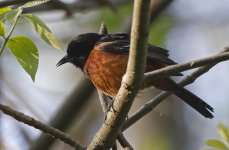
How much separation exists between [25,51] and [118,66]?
4.80 feet

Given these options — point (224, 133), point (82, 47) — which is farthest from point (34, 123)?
point (82, 47)

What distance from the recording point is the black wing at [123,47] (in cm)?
345

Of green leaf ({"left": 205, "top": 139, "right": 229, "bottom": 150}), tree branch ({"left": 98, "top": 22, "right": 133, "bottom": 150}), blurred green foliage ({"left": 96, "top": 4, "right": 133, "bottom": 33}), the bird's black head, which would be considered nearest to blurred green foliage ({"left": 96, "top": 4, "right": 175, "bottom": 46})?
blurred green foliage ({"left": 96, "top": 4, "right": 133, "bottom": 33})

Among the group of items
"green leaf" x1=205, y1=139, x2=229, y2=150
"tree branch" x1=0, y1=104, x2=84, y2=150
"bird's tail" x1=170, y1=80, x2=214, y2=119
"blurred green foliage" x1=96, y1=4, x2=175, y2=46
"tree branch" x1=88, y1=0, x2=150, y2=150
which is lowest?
"blurred green foliage" x1=96, y1=4, x2=175, y2=46

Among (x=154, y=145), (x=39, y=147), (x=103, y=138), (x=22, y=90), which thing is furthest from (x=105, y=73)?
(x=154, y=145)

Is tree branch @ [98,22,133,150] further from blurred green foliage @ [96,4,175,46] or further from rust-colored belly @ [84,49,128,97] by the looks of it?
blurred green foliage @ [96,4,175,46]

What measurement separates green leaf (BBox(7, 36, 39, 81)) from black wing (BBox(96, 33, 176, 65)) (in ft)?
4.45

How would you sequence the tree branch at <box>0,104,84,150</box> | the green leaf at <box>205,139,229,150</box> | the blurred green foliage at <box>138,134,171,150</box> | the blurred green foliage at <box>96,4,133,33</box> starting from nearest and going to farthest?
the tree branch at <box>0,104,84,150</box>
the green leaf at <box>205,139,229,150</box>
the blurred green foliage at <box>96,4,133,33</box>
the blurred green foliage at <box>138,134,171,150</box>

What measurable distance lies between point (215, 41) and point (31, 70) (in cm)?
627

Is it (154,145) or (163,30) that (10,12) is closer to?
(163,30)

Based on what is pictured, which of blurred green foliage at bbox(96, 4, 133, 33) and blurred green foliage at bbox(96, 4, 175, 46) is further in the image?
blurred green foliage at bbox(96, 4, 133, 33)

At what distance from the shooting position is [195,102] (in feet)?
11.9

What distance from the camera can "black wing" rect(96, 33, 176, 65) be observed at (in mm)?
3447

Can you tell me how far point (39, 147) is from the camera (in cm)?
432
